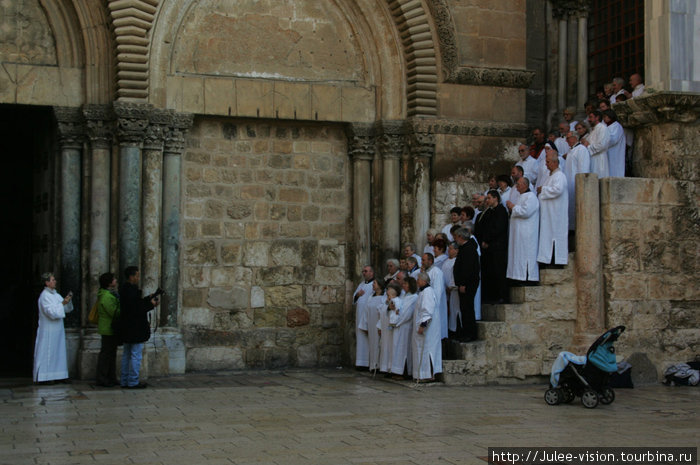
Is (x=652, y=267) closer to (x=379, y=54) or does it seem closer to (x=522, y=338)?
(x=522, y=338)

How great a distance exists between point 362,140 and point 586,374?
5974mm

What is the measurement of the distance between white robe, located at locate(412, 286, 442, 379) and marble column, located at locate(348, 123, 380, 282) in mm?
2549

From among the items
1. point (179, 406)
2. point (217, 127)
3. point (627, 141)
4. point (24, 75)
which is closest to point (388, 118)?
point (217, 127)

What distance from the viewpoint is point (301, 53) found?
50.1 ft

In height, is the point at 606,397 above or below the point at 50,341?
below

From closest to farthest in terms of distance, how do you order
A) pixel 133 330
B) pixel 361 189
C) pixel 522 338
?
pixel 133 330, pixel 522 338, pixel 361 189

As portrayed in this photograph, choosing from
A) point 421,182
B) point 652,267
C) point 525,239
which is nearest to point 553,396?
point 525,239

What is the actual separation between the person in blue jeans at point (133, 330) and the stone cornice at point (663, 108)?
7.24 meters

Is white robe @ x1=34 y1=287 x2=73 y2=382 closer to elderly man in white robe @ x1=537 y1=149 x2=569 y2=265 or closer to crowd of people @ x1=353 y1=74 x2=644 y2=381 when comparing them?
crowd of people @ x1=353 y1=74 x2=644 y2=381

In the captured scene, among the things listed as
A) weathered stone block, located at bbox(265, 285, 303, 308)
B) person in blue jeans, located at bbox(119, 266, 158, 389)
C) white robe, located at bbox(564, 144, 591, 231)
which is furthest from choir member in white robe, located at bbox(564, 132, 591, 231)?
person in blue jeans, located at bbox(119, 266, 158, 389)

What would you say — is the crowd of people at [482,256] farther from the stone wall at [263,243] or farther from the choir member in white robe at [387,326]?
the stone wall at [263,243]

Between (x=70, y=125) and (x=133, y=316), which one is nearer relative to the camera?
(x=133, y=316)

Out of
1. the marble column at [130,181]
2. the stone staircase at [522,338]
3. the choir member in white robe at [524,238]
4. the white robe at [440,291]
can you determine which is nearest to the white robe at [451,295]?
the white robe at [440,291]

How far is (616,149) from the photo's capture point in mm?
14180
